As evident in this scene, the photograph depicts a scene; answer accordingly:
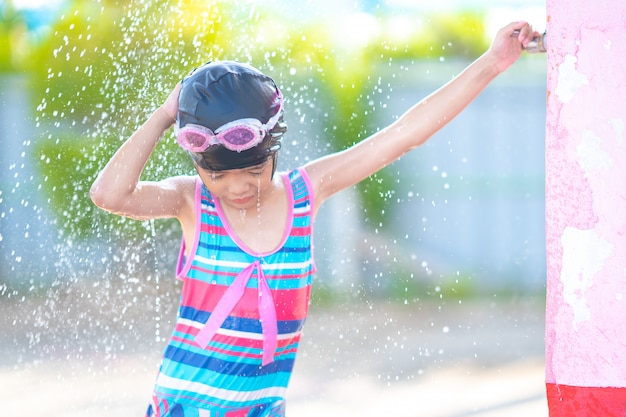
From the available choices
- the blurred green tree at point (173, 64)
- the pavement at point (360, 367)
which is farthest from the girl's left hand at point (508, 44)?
the blurred green tree at point (173, 64)

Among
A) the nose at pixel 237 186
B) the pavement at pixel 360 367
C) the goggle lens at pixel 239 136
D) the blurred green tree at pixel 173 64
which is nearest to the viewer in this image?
the goggle lens at pixel 239 136

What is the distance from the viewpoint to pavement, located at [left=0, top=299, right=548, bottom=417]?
5543 millimetres

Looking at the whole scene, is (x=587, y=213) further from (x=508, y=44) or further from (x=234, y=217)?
(x=234, y=217)

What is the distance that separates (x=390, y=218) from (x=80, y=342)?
13.3 ft

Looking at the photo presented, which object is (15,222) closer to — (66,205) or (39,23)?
(66,205)

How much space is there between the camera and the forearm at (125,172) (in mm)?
2624

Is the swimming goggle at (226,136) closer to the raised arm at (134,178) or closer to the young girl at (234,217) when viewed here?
the young girl at (234,217)

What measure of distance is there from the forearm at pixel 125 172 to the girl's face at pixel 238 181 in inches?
6.1

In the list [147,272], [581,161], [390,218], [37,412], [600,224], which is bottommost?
[37,412]

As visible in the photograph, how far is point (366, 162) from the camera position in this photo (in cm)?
282

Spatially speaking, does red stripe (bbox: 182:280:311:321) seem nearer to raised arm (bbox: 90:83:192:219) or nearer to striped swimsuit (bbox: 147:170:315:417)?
striped swimsuit (bbox: 147:170:315:417)

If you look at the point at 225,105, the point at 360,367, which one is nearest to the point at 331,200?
the point at 360,367

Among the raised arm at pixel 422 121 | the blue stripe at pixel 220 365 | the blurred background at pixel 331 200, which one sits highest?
the blurred background at pixel 331 200

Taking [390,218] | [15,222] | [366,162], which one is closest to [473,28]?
[390,218]
